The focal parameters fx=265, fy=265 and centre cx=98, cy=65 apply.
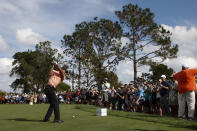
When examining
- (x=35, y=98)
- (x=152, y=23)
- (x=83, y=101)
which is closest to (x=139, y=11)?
(x=152, y=23)

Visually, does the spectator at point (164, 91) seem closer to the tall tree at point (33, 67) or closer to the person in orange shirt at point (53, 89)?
the person in orange shirt at point (53, 89)

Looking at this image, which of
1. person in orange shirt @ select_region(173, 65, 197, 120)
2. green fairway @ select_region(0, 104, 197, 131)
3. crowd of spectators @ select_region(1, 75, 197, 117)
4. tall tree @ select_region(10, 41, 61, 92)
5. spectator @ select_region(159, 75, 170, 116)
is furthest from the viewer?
tall tree @ select_region(10, 41, 61, 92)

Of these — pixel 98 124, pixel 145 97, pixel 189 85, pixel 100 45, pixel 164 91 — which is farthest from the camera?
pixel 100 45

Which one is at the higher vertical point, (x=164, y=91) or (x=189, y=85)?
(x=189, y=85)

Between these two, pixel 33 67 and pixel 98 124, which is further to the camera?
pixel 33 67

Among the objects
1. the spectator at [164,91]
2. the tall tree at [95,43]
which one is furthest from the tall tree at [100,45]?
the spectator at [164,91]

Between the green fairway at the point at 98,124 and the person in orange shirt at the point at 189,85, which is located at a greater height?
the person in orange shirt at the point at 189,85

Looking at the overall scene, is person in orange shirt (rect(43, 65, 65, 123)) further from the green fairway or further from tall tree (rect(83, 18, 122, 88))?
tall tree (rect(83, 18, 122, 88))

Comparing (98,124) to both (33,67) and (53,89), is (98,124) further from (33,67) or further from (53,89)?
(33,67)

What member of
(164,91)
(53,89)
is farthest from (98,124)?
(164,91)

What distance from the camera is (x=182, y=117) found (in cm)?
1090

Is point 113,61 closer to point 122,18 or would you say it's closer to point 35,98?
point 122,18

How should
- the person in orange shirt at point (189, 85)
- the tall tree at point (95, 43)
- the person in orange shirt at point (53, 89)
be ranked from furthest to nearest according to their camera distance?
the tall tree at point (95, 43), the person in orange shirt at point (189, 85), the person in orange shirt at point (53, 89)

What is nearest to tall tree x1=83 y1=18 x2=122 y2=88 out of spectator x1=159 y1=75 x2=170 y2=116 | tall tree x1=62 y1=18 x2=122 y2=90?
tall tree x1=62 y1=18 x2=122 y2=90
